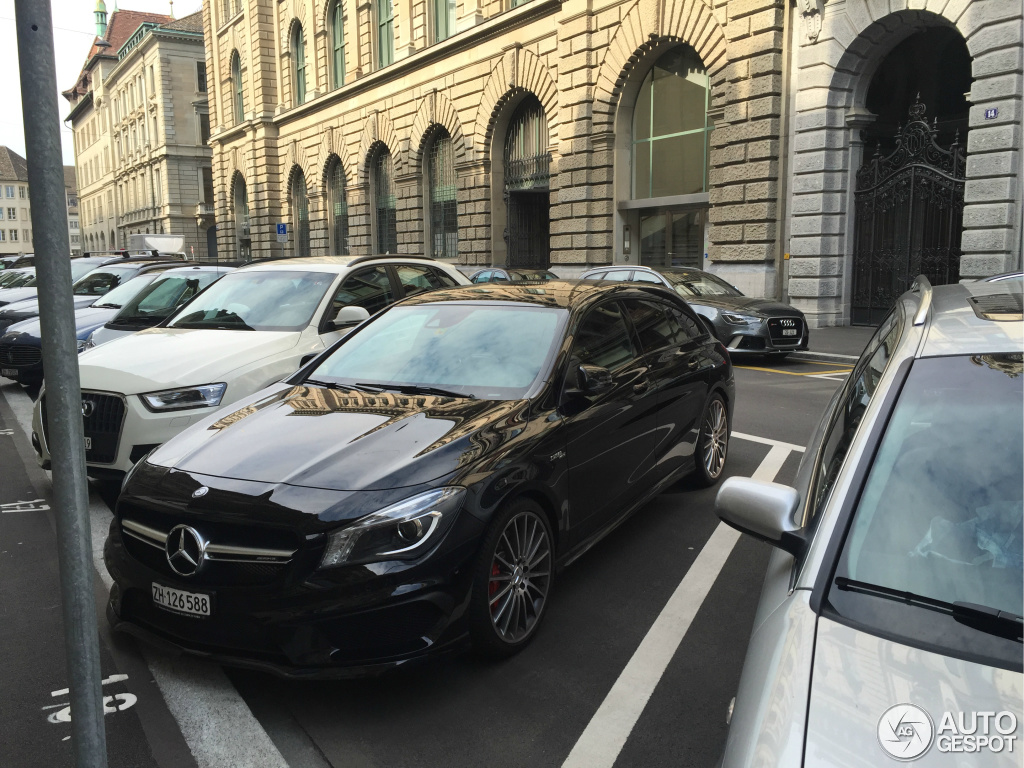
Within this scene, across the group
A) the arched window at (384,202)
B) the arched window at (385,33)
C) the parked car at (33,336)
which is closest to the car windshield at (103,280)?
→ the parked car at (33,336)

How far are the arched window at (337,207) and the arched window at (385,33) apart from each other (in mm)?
6105

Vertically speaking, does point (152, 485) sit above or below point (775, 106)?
below

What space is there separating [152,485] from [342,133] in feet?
117

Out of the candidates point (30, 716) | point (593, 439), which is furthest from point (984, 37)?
point (30, 716)

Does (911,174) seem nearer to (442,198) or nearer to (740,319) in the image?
(740,319)

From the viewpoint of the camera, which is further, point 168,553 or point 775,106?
point 775,106

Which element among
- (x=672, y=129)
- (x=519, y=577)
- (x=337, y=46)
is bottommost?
(x=519, y=577)

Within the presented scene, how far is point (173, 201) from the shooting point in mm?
65062

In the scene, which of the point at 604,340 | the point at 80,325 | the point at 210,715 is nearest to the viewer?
the point at 210,715

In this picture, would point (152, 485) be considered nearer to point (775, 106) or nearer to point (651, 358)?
point (651, 358)

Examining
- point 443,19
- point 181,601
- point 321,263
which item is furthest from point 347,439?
point 443,19

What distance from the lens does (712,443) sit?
6184mm

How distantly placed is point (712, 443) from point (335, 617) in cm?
376

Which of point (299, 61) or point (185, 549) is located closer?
point (185, 549)
